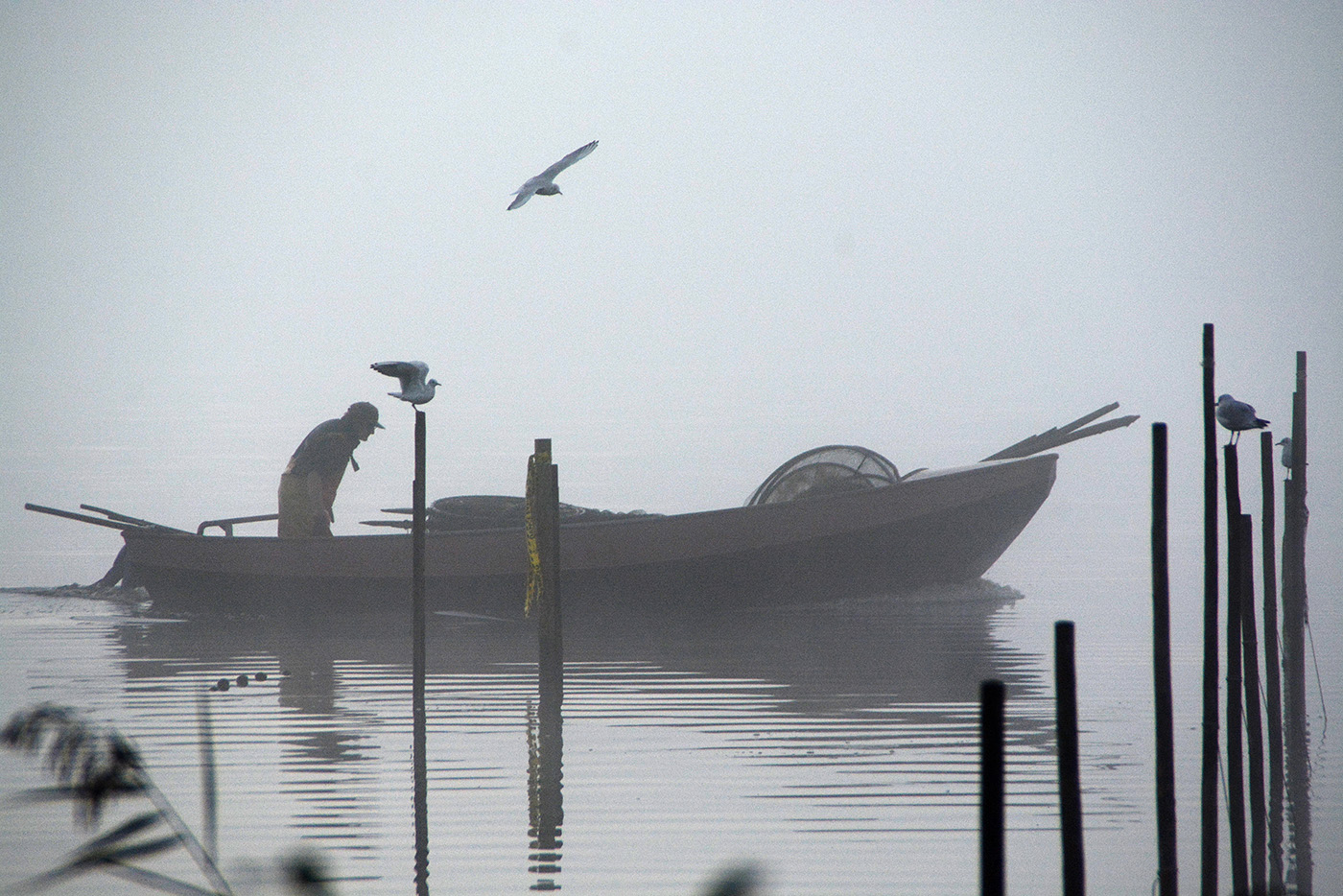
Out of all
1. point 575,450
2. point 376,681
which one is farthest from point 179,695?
point 575,450

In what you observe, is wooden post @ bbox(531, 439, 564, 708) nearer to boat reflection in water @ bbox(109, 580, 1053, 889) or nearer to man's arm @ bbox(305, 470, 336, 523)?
boat reflection in water @ bbox(109, 580, 1053, 889)

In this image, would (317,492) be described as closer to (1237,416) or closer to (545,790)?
(545,790)

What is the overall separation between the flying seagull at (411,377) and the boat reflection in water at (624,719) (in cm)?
240

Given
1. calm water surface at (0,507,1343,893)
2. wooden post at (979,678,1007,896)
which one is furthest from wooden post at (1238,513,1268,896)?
wooden post at (979,678,1007,896)

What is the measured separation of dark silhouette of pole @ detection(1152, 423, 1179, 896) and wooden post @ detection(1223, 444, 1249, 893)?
0.61 metres

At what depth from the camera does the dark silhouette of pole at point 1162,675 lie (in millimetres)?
4742

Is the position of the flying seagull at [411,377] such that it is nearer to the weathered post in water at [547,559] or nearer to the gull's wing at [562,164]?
the weathered post in water at [547,559]

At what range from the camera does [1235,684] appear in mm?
5980

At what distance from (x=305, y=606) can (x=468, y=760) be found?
9.67 metres

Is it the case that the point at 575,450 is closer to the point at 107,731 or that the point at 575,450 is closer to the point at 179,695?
the point at 179,695

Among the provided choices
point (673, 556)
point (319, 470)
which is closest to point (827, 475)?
point (673, 556)

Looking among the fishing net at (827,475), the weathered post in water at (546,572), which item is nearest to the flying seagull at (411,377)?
the weathered post in water at (546,572)

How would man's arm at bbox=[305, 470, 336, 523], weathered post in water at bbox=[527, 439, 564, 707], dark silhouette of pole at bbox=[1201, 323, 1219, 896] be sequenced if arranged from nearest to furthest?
1. dark silhouette of pole at bbox=[1201, 323, 1219, 896]
2. weathered post in water at bbox=[527, 439, 564, 707]
3. man's arm at bbox=[305, 470, 336, 523]

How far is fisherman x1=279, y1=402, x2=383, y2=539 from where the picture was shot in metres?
15.6
